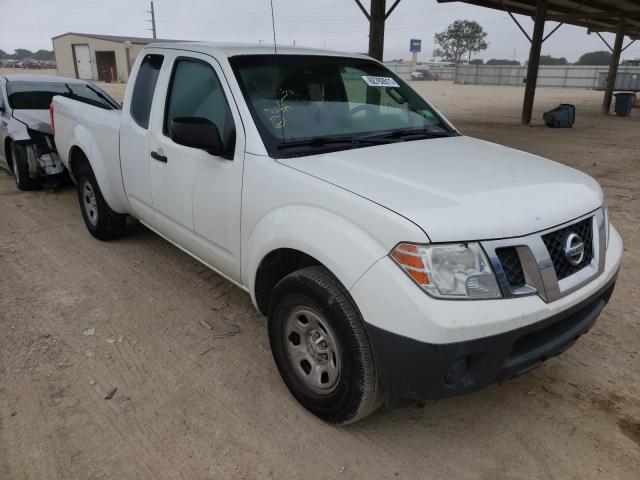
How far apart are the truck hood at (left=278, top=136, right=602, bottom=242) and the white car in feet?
17.7

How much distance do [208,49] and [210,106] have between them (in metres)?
0.39

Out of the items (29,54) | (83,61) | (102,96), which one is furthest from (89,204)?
(29,54)

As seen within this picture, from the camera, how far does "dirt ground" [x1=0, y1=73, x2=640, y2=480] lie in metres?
2.36

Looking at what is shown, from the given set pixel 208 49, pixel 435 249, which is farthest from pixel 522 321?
pixel 208 49

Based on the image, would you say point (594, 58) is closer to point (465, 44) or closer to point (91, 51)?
point (465, 44)

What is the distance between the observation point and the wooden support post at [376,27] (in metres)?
10.1

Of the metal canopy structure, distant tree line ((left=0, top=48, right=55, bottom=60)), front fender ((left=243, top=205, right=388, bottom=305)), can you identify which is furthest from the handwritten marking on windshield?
distant tree line ((left=0, top=48, right=55, bottom=60))

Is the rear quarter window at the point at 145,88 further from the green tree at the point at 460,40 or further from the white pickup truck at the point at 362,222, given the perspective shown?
the green tree at the point at 460,40

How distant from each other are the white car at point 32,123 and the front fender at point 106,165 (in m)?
2.25

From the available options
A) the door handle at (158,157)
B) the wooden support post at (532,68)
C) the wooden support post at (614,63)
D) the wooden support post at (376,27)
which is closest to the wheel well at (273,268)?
the door handle at (158,157)

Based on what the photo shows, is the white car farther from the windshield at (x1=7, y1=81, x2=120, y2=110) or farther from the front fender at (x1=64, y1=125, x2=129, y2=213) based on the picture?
the front fender at (x1=64, y1=125, x2=129, y2=213)

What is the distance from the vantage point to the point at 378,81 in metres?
3.69

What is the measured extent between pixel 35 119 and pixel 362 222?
646cm

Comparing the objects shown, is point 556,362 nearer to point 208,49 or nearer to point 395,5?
point 208,49
